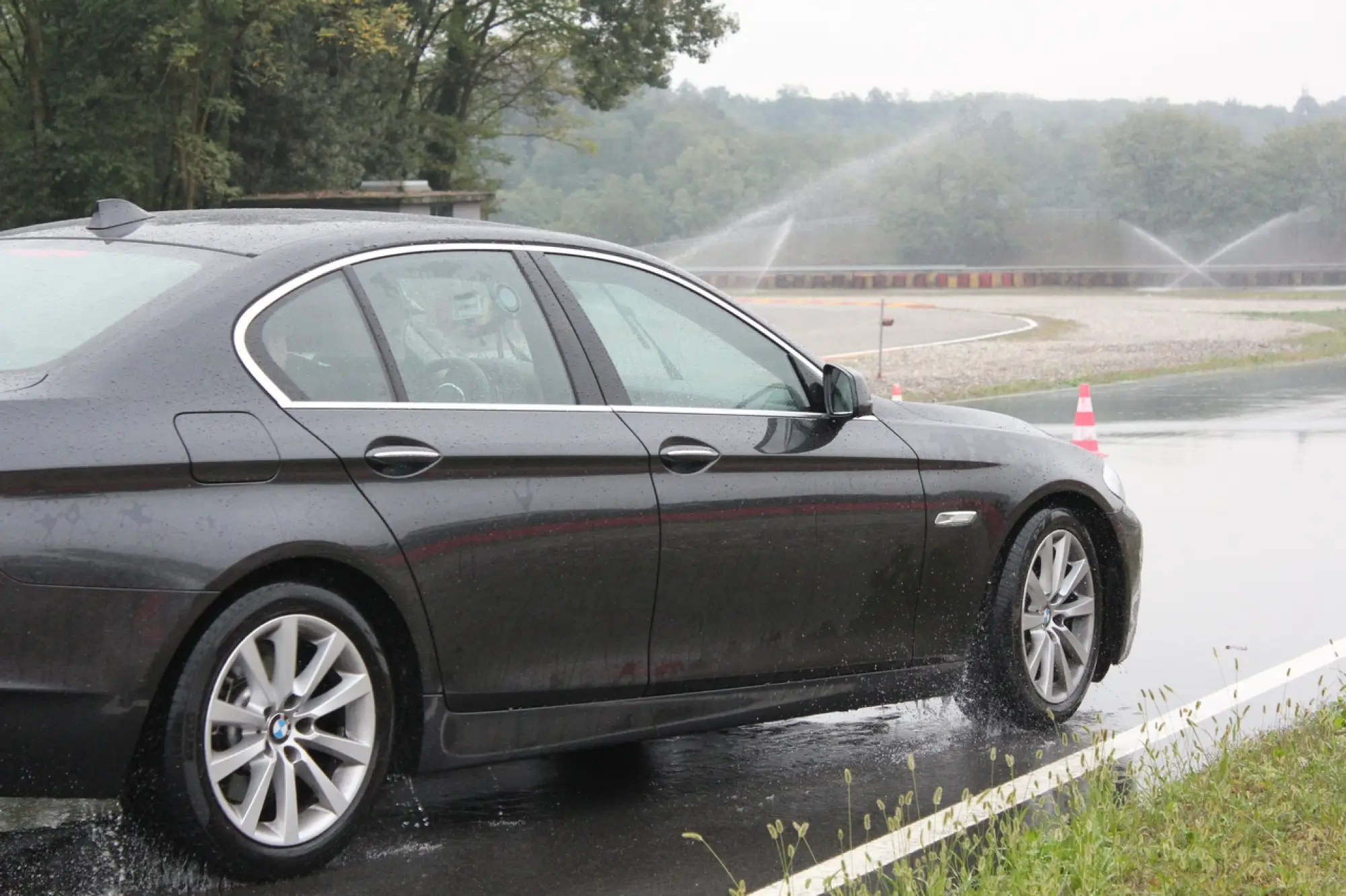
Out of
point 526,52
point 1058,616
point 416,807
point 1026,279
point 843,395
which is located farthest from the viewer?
point 1026,279

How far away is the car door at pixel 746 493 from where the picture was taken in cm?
539

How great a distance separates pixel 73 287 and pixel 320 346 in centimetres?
63

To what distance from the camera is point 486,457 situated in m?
4.96

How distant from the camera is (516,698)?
16.5 feet

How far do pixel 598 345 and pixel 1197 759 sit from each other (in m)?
2.15

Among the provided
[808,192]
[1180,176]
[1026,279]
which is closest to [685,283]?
[1026,279]

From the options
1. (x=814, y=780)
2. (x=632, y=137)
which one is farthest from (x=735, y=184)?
(x=814, y=780)

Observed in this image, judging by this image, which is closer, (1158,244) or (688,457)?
(688,457)

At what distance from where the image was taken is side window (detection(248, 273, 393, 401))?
4727mm

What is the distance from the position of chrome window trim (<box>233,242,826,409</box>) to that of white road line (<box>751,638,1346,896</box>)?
4.08ft

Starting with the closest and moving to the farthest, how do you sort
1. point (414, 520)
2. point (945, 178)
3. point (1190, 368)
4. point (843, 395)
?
point (414, 520), point (843, 395), point (1190, 368), point (945, 178)

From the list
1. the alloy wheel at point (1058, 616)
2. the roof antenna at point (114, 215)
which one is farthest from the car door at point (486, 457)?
the alloy wheel at point (1058, 616)

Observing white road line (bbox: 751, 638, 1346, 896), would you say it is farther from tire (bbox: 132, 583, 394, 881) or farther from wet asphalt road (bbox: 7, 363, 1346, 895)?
tire (bbox: 132, 583, 394, 881)

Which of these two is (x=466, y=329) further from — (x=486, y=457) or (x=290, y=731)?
(x=290, y=731)
